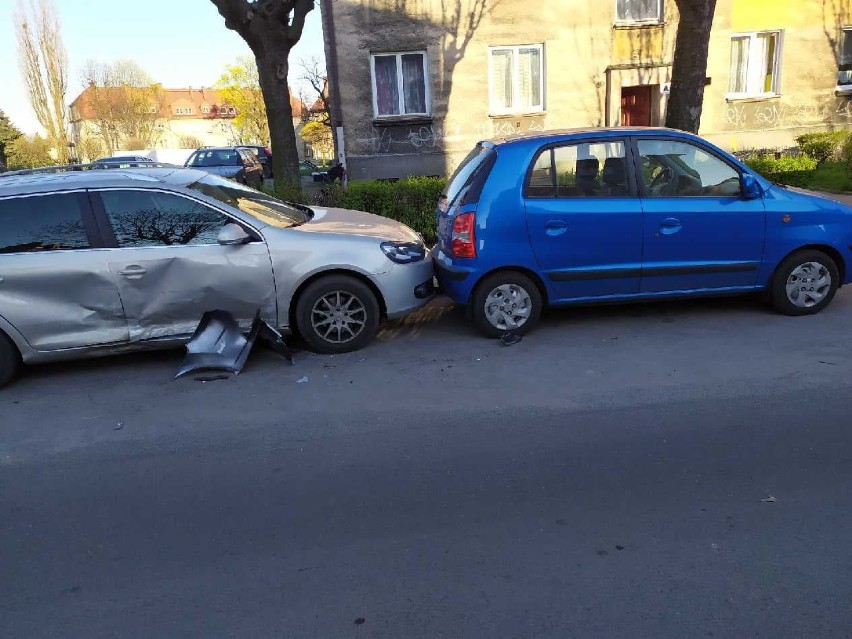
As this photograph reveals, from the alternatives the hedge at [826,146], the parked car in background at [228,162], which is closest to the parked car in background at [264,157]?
the parked car in background at [228,162]

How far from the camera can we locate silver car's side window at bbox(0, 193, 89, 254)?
17.9ft

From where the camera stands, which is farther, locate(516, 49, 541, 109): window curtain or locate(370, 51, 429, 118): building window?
locate(516, 49, 541, 109): window curtain

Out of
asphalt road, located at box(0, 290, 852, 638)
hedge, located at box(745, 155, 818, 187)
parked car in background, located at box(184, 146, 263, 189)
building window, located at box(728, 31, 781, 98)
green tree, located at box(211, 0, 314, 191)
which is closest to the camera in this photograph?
asphalt road, located at box(0, 290, 852, 638)

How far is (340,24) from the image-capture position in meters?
15.3

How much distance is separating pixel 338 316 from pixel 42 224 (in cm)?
249

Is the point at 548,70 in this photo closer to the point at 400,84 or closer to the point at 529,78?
the point at 529,78

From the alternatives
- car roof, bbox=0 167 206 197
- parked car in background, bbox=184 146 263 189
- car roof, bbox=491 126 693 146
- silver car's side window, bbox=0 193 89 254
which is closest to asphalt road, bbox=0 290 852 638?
silver car's side window, bbox=0 193 89 254

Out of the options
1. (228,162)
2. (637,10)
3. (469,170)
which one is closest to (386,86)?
(637,10)

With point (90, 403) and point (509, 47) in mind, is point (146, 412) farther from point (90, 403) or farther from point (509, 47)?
point (509, 47)

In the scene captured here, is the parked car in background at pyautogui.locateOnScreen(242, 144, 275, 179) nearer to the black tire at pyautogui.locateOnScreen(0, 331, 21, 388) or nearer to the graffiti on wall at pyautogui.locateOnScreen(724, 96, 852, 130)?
the graffiti on wall at pyautogui.locateOnScreen(724, 96, 852, 130)

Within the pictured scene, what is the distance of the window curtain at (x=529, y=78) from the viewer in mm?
16047

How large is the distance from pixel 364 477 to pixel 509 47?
14.3 m

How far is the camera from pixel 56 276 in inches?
212

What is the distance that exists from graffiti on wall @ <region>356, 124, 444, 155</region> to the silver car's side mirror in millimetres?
10943
